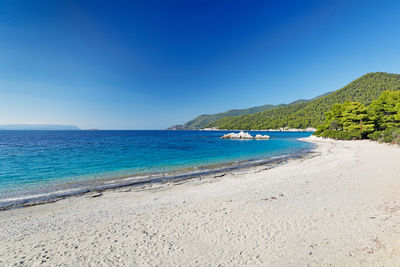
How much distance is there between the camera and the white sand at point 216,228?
4.70 metres

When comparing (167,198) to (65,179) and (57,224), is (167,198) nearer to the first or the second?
(57,224)

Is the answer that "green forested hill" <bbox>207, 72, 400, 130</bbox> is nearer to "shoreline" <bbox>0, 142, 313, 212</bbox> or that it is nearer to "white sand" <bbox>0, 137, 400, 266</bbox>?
"shoreline" <bbox>0, 142, 313, 212</bbox>

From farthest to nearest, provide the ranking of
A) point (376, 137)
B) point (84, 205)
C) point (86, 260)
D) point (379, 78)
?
point (379, 78)
point (376, 137)
point (84, 205)
point (86, 260)

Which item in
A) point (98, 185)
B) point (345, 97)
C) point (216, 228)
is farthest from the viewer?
point (345, 97)

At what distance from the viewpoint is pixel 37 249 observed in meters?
5.28

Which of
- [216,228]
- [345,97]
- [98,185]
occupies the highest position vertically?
[345,97]

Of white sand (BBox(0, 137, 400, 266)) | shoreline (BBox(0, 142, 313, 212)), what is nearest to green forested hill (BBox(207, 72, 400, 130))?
shoreline (BBox(0, 142, 313, 212))

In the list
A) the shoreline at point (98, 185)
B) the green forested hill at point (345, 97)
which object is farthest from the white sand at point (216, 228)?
the green forested hill at point (345, 97)

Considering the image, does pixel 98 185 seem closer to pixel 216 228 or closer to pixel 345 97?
pixel 216 228

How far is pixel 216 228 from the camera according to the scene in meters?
6.17

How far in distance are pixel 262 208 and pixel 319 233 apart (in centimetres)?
241

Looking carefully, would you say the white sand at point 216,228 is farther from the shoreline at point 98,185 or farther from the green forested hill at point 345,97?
the green forested hill at point 345,97

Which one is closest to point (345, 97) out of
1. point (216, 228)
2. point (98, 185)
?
point (216, 228)

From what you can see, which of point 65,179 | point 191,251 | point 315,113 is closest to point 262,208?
point 191,251
